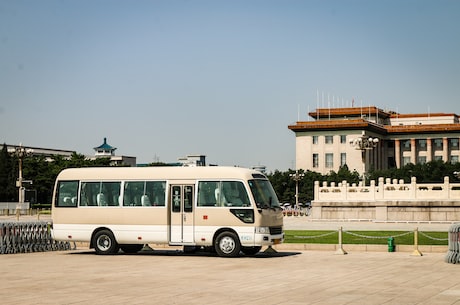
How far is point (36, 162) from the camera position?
341 feet

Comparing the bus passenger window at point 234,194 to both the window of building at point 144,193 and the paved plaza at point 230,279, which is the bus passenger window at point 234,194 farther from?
the window of building at point 144,193

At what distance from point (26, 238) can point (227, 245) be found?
22.4 ft

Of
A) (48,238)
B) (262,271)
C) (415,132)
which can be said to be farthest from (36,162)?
(262,271)

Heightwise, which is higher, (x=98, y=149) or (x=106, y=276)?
(x=98, y=149)

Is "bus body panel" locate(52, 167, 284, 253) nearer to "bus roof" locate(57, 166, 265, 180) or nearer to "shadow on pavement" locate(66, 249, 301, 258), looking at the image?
"bus roof" locate(57, 166, 265, 180)

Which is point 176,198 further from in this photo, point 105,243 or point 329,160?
point 329,160

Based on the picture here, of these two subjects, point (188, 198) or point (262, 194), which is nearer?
point (262, 194)

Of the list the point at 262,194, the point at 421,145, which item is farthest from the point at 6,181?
the point at 262,194

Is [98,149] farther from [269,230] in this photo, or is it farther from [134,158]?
[269,230]

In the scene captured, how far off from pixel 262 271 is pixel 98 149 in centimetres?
15702

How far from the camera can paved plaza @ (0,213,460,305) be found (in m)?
12.7

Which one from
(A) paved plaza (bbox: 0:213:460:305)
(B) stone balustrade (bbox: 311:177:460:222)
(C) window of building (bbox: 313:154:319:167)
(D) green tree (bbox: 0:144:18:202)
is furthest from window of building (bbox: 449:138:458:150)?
(A) paved plaza (bbox: 0:213:460:305)

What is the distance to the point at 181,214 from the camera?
2264 centimetres

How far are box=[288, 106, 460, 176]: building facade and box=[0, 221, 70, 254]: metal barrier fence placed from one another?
91.6 metres
